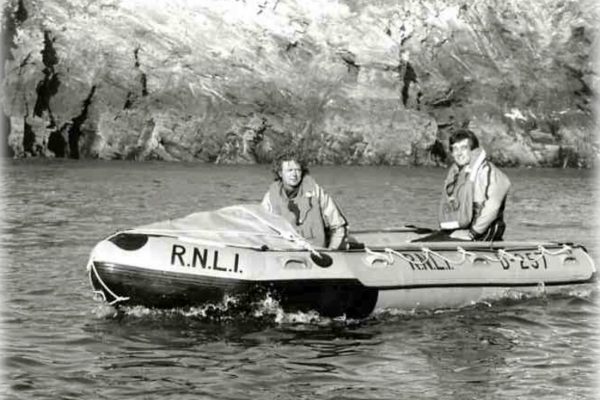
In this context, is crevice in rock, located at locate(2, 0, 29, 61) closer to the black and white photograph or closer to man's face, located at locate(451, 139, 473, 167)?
the black and white photograph

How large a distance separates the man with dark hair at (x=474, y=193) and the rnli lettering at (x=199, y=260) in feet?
11.1

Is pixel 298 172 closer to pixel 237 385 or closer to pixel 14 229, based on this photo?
pixel 237 385

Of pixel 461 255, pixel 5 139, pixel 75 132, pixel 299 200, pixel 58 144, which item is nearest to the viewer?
pixel 299 200

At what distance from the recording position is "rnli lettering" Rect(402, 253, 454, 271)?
10.8 metres

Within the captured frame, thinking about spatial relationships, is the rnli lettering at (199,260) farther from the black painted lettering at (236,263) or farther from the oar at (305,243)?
the oar at (305,243)

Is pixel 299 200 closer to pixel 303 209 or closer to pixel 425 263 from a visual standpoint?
pixel 303 209

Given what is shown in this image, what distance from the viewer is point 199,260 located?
384 inches

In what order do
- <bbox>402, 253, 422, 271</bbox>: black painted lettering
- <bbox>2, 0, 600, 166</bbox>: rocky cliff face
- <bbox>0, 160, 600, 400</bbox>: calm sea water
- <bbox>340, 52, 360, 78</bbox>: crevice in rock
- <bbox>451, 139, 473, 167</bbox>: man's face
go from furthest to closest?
<bbox>340, 52, 360, 78</bbox>: crevice in rock < <bbox>2, 0, 600, 166</bbox>: rocky cliff face < <bbox>451, 139, 473, 167</bbox>: man's face < <bbox>402, 253, 422, 271</bbox>: black painted lettering < <bbox>0, 160, 600, 400</bbox>: calm sea water

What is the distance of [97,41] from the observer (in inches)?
2099

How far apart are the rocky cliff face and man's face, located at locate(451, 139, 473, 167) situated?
3613cm

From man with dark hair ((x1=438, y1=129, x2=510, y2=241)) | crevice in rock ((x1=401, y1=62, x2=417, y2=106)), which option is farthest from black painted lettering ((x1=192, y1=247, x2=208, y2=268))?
crevice in rock ((x1=401, y1=62, x2=417, y2=106))

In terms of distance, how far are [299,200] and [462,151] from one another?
7.28 ft

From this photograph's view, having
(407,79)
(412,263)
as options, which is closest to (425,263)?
(412,263)

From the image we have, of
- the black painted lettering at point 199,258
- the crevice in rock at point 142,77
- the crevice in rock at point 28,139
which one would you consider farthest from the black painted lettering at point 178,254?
the crevice in rock at point 142,77
